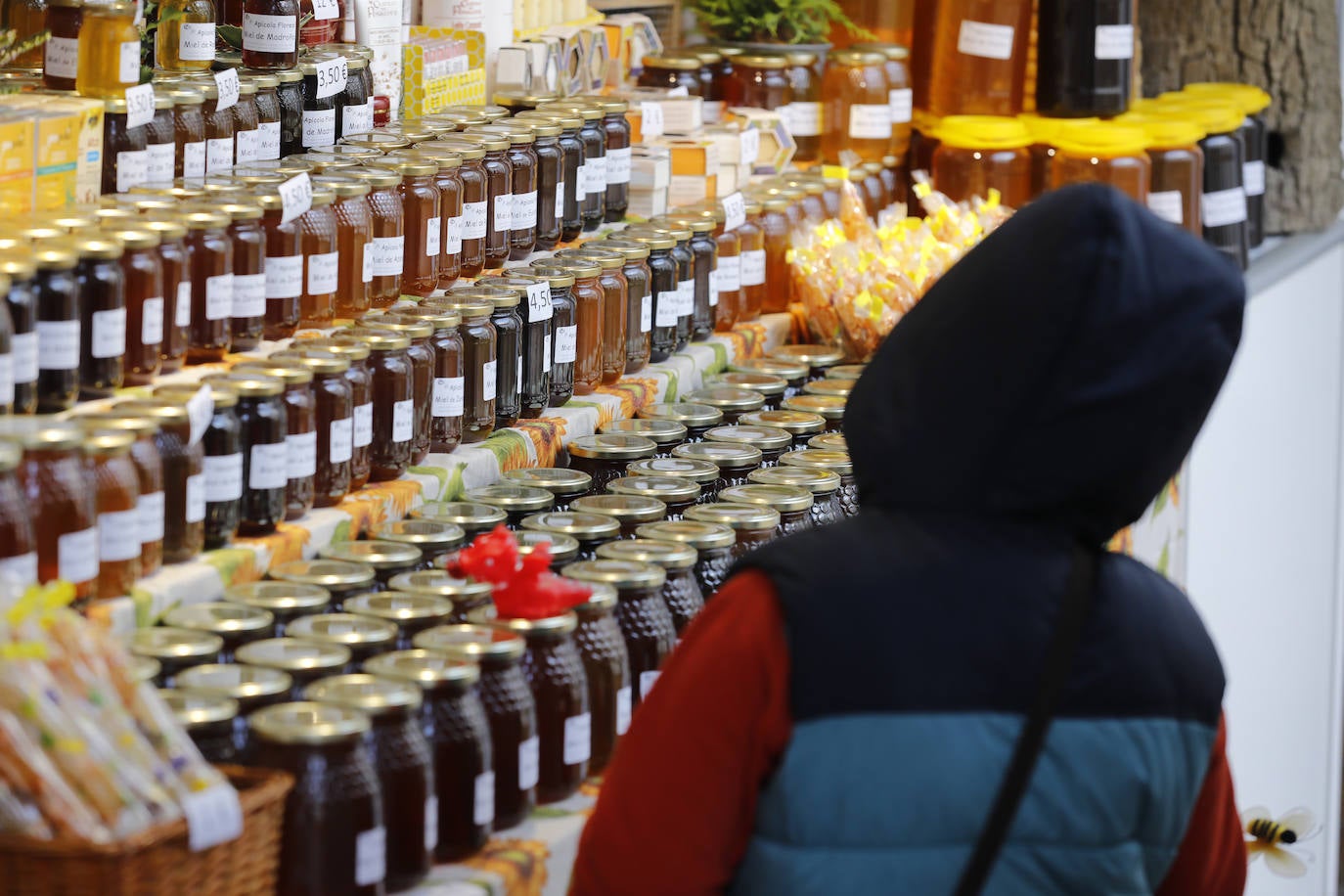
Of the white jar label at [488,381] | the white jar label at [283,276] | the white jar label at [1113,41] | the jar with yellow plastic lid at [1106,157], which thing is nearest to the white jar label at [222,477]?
the white jar label at [283,276]

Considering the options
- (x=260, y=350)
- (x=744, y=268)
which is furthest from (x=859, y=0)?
(x=260, y=350)

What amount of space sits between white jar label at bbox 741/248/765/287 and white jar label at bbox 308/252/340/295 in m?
1.20

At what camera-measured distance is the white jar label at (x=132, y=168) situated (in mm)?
2455

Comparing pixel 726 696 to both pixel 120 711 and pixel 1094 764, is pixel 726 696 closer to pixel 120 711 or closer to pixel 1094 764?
pixel 1094 764

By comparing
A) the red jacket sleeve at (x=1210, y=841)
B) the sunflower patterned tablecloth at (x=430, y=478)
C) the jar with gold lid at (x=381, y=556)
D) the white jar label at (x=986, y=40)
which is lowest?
the red jacket sleeve at (x=1210, y=841)

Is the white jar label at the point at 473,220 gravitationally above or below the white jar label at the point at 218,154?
below

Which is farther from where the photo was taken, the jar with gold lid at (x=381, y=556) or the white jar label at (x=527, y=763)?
the jar with gold lid at (x=381, y=556)

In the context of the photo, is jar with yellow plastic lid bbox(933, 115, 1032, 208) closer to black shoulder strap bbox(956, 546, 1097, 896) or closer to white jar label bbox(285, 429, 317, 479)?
white jar label bbox(285, 429, 317, 479)

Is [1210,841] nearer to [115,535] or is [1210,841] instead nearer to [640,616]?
[640,616]

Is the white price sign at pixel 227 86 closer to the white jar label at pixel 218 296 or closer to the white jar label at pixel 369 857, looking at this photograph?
the white jar label at pixel 218 296

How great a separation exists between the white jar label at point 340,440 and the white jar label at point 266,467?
4.6 inches

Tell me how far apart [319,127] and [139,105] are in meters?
0.47

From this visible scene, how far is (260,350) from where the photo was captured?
2.46 m

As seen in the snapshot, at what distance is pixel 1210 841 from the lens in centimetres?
165
